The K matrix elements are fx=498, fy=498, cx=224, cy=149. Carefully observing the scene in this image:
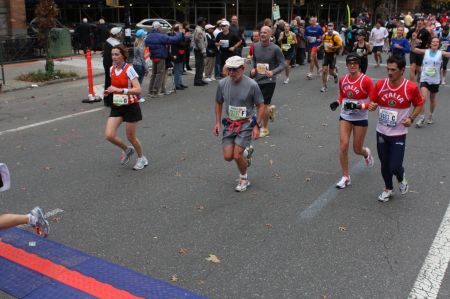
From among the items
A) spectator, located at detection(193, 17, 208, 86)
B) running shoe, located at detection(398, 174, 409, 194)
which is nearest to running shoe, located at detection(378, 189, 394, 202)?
running shoe, located at detection(398, 174, 409, 194)

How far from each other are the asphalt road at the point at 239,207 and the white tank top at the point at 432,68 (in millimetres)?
919

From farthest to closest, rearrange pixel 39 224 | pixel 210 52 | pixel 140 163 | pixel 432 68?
pixel 210 52 → pixel 432 68 → pixel 140 163 → pixel 39 224

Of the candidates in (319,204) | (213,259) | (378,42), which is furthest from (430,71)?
(378,42)

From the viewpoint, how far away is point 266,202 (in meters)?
5.96

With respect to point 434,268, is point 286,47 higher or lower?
higher

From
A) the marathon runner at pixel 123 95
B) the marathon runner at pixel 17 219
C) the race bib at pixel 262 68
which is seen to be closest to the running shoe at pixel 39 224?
the marathon runner at pixel 17 219

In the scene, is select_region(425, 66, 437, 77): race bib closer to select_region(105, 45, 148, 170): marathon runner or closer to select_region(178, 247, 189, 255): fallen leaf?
select_region(105, 45, 148, 170): marathon runner

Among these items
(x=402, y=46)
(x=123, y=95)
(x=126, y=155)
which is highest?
(x=402, y=46)

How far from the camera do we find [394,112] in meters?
5.63

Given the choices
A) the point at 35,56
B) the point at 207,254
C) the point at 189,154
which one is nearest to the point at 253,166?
the point at 189,154

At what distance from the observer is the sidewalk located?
1440 centimetres

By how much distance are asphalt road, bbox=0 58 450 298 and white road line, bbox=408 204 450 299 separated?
2.3 inches

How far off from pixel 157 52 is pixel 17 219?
8684mm

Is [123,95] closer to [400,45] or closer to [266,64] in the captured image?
[266,64]
